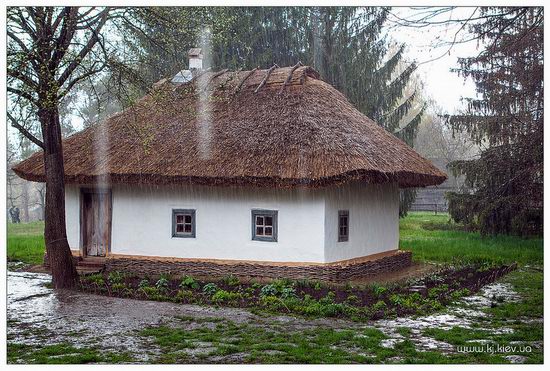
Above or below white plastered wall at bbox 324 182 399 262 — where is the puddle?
below

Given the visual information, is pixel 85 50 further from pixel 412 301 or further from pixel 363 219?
pixel 363 219

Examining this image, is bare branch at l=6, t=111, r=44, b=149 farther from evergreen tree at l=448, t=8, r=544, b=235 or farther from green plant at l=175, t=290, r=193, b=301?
evergreen tree at l=448, t=8, r=544, b=235

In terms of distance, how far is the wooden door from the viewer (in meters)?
10.8

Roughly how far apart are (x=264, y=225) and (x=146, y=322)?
3.13 meters

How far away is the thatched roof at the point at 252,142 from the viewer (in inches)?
380

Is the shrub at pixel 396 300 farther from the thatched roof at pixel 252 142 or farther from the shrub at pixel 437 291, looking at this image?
the thatched roof at pixel 252 142

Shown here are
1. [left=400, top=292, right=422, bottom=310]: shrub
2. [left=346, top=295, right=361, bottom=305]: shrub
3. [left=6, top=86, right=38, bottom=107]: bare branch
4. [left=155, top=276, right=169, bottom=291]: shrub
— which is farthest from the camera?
[left=155, top=276, right=169, bottom=291]: shrub

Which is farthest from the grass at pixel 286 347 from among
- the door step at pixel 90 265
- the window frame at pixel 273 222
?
the door step at pixel 90 265

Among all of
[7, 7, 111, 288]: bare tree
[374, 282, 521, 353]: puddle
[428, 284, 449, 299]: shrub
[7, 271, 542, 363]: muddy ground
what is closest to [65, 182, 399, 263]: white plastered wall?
[428, 284, 449, 299]: shrub

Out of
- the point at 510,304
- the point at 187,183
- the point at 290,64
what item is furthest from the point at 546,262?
the point at 187,183

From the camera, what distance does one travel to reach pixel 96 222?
1095 cm

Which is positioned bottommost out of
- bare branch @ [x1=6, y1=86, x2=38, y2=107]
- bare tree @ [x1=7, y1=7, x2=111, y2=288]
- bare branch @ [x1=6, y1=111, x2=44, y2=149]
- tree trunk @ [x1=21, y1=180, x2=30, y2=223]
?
tree trunk @ [x1=21, y1=180, x2=30, y2=223]

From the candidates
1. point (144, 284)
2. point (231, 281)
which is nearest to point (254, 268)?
point (231, 281)

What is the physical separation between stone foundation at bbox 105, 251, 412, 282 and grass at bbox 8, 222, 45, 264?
4.13 ft
